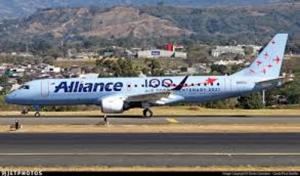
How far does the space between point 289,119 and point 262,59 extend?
304 inches

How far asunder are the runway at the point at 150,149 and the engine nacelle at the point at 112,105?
44.1ft

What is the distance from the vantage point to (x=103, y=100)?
160 feet

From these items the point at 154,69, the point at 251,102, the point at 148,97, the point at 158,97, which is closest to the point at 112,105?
the point at 148,97

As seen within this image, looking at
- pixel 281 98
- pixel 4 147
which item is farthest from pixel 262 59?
pixel 281 98

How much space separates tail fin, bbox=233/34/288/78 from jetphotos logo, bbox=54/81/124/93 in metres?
8.38

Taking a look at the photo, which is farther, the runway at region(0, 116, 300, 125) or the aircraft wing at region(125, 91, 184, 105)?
the aircraft wing at region(125, 91, 184, 105)

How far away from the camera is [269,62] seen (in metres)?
51.7

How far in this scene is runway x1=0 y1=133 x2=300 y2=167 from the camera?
2547 centimetres

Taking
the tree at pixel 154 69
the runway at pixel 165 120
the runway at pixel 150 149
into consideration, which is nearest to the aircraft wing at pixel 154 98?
the runway at pixel 165 120

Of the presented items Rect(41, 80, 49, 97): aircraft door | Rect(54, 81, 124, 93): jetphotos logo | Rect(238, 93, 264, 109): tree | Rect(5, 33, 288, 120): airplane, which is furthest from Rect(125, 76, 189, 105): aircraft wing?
Rect(238, 93, 264, 109): tree

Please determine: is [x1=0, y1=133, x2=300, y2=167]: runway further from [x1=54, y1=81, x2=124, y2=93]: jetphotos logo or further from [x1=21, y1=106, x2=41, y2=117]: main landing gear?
[x1=54, y1=81, x2=124, y2=93]: jetphotos logo

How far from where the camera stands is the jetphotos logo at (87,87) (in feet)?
164

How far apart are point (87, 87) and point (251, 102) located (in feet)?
68.0

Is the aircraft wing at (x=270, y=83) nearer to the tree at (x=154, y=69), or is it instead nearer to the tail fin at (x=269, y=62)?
the tail fin at (x=269, y=62)
